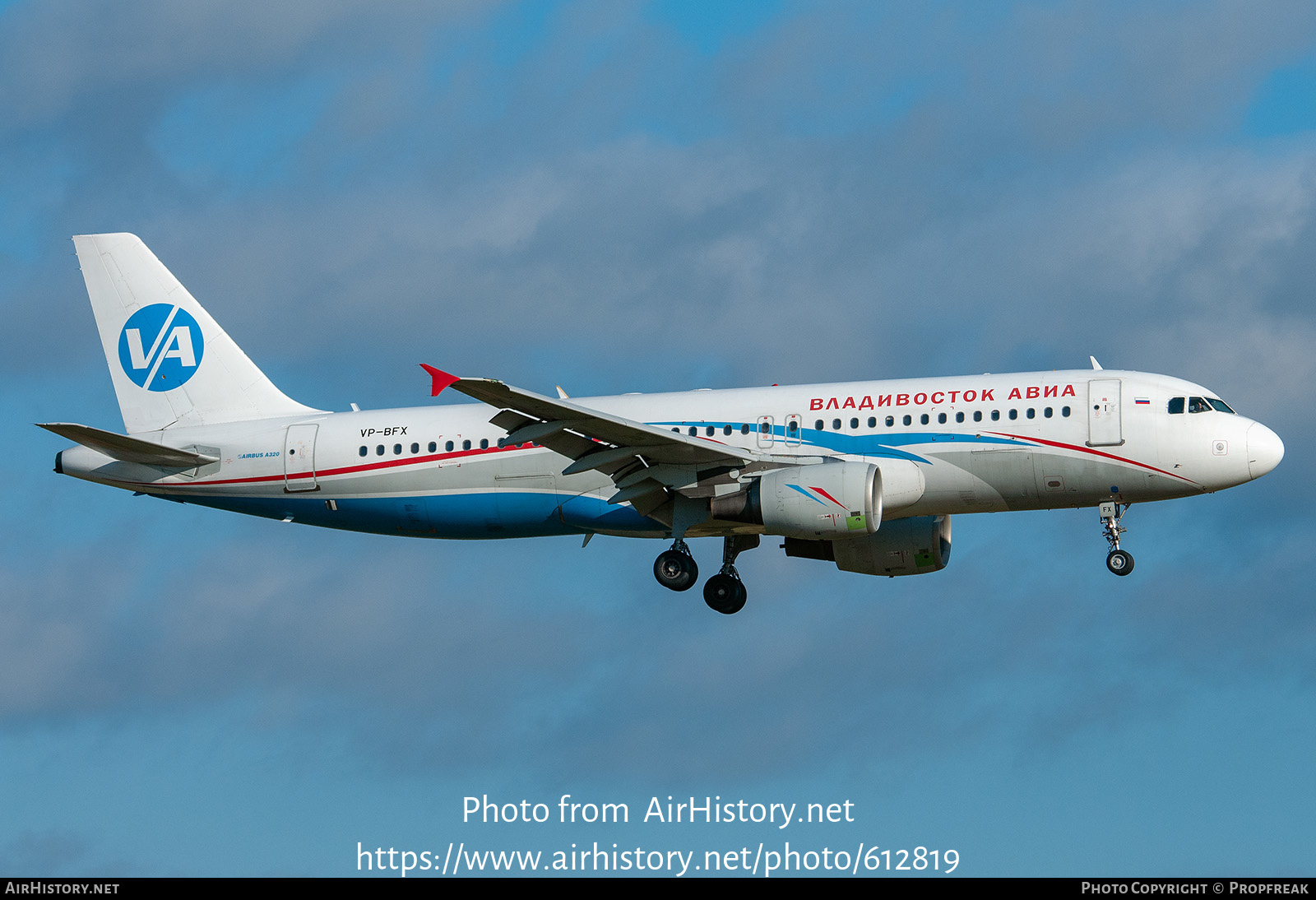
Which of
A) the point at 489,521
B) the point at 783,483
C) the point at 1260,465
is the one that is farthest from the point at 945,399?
the point at 489,521

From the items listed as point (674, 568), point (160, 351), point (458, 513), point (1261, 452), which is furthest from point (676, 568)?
point (160, 351)

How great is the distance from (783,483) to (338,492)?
39.2 ft

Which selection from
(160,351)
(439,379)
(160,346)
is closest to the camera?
(439,379)

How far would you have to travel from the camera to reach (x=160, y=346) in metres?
46.8

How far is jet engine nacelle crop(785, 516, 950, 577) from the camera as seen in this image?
43.2 m

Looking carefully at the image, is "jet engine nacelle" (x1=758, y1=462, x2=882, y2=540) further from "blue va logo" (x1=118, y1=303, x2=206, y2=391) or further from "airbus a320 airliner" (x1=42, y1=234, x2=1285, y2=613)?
"blue va logo" (x1=118, y1=303, x2=206, y2=391)

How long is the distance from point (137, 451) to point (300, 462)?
13.5ft

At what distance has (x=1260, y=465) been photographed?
3788 centimetres

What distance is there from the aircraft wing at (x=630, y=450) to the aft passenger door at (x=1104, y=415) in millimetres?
6195

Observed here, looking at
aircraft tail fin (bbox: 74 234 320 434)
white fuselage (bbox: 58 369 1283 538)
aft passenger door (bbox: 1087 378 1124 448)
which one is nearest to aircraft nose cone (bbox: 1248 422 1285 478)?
white fuselage (bbox: 58 369 1283 538)

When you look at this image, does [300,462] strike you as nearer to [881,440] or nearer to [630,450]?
[630,450]

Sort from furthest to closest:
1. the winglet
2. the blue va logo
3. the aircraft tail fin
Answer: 1. the blue va logo
2. the aircraft tail fin
3. the winglet

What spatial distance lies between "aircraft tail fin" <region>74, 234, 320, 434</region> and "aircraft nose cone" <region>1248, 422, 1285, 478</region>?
23473 mm

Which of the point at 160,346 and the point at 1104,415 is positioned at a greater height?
the point at 160,346
